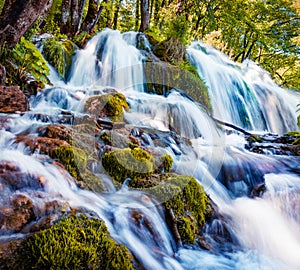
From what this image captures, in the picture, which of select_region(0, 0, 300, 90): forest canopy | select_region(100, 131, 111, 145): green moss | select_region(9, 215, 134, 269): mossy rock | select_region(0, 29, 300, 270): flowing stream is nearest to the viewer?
select_region(9, 215, 134, 269): mossy rock

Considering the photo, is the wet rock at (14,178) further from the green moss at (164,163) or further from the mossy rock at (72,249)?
the green moss at (164,163)

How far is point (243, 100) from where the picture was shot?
1062cm

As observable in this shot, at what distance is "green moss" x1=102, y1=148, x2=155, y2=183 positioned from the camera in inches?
140

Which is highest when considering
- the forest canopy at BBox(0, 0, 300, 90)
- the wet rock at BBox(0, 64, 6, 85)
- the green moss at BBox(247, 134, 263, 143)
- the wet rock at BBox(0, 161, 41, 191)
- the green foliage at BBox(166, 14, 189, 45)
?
the forest canopy at BBox(0, 0, 300, 90)

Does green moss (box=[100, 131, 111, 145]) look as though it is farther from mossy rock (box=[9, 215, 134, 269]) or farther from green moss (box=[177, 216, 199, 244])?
mossy rock (box=[9, 215, 134, 269])

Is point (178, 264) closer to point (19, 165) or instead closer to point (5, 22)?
point (19, 165)

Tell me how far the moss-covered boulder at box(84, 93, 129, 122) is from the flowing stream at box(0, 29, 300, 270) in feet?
0.75

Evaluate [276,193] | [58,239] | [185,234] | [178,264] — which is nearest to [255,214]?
[276,193]

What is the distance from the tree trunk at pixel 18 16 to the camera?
5.20m

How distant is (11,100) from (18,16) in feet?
5.35

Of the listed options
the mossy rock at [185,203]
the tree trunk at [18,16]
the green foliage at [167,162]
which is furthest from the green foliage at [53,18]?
the mossy rock at [185,203]

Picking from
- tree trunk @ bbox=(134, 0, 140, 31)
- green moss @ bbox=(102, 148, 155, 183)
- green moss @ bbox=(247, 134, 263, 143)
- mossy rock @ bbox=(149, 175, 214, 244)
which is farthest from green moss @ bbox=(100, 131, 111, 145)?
tree trunk @ bbox=(134, 0, 140, 31)

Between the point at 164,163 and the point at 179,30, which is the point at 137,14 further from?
the point at 164,163

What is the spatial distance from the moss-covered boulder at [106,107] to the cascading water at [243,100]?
4.51 meters
